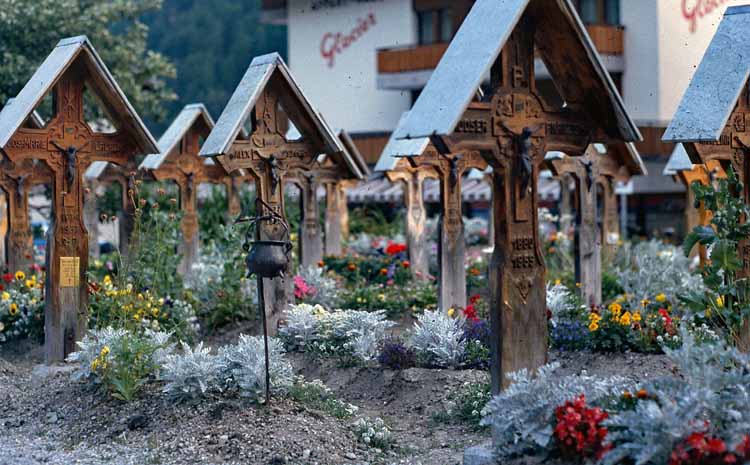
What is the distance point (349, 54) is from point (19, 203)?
61.4 feet

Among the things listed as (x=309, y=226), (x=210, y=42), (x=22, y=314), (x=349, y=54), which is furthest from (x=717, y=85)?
(x=210, y=42)

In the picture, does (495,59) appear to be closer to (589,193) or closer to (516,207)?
(516,207)

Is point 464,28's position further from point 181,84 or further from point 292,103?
point 181,84

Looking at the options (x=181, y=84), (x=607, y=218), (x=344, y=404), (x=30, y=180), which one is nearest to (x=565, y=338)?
(x=344, y=404)

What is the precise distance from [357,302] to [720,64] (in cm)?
626

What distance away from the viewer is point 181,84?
45.4 meters

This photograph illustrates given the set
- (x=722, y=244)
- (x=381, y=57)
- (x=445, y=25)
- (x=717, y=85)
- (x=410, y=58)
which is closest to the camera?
(x=722, y=244)

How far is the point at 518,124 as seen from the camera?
7.28 m

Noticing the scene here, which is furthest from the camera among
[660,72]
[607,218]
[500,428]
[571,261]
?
[660,72]

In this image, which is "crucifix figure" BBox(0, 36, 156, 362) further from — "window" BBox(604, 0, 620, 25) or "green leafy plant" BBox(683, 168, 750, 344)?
"window" BBox(604, 0, 620, 25)

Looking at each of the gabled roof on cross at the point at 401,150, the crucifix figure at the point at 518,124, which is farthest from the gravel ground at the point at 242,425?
the gabled roof on cross at the point at 401,150

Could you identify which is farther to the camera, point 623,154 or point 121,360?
point 623,154

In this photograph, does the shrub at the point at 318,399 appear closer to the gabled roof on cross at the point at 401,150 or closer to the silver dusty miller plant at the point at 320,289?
the gabled roof on cross at the point at 401,150

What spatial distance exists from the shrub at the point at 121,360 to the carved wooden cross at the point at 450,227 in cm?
444
